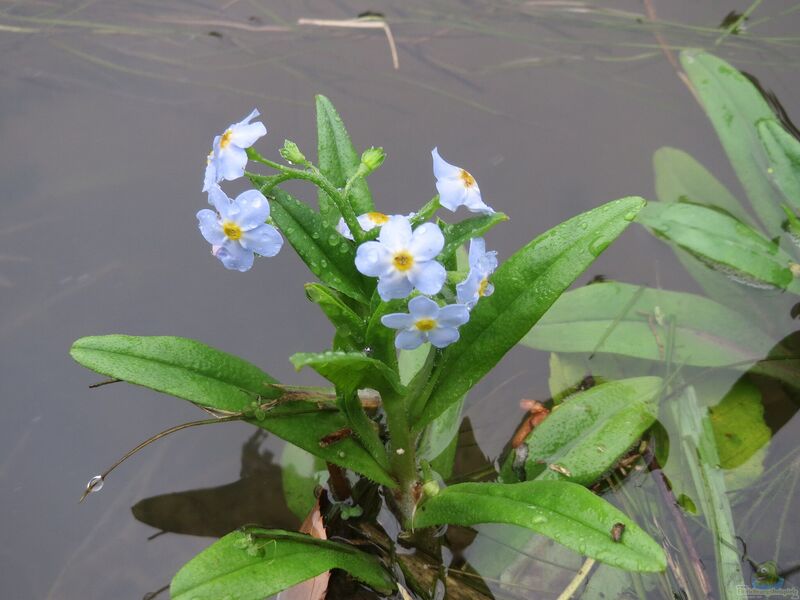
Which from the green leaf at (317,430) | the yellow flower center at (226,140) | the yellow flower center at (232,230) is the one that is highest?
the yellow flower center at (226,140)

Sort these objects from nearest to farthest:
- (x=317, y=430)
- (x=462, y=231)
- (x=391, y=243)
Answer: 1. (x=391, y=243)
2. (x=462, y=231)
3. (x=317, y=430)

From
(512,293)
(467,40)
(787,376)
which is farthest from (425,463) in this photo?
(467,40)

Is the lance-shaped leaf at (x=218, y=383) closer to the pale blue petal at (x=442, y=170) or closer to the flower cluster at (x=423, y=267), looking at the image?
the flower cluster at (x=423, y=267)

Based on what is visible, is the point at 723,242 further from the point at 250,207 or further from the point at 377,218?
the point at 250,207

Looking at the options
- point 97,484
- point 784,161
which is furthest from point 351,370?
point 784,161

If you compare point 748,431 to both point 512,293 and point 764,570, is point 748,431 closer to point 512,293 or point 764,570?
point 764,570

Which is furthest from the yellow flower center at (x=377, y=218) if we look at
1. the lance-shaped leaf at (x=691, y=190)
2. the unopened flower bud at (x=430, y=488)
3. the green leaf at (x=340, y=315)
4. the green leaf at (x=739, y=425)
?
Result: the lance-shaped leaf at (x=691, y=190)
